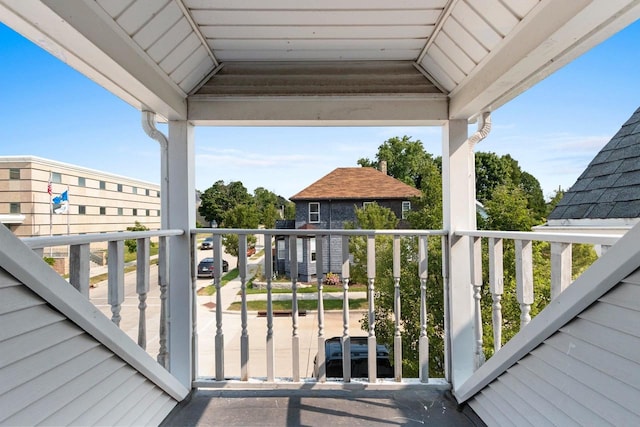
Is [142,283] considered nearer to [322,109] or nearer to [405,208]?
[322,109]

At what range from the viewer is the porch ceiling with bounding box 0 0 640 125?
3.82ft

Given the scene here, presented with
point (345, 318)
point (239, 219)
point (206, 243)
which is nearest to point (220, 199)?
point (239, 219)

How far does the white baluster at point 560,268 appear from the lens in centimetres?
124

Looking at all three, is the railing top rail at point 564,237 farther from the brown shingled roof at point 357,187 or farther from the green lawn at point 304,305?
the brown shingled roof at point 357,187

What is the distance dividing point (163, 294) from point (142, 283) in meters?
0.28

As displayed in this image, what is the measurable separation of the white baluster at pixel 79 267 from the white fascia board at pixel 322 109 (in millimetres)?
1083

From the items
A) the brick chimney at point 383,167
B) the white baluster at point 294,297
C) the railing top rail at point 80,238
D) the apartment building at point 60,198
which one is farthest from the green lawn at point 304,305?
the brick chimney at point 383,167

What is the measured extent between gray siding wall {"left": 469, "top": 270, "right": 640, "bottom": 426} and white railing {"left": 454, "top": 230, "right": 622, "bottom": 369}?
0.56 feet

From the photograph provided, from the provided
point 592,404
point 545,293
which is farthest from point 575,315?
point 545,293

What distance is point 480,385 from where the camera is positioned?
1.70 m

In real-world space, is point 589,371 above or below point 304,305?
above

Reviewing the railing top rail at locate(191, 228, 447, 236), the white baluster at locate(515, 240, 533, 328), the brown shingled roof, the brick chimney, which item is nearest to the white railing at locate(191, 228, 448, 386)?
the railing top rail at locate(191, 228, 447, 236)

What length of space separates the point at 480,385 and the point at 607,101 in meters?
1.94

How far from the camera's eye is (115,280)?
143cm
